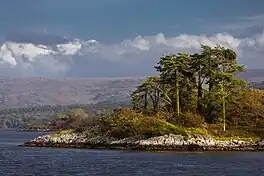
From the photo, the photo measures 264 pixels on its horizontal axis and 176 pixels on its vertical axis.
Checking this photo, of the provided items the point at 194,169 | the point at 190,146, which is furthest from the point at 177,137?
the point at 194,169

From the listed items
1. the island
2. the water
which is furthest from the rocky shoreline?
the water

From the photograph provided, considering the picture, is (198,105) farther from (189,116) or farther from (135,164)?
(135,164)

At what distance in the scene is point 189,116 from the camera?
351 feet

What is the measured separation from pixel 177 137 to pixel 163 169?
1204 inches

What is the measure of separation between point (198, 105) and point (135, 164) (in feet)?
140

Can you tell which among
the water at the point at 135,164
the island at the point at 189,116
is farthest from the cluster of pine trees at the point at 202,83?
the water at the point at 135,164

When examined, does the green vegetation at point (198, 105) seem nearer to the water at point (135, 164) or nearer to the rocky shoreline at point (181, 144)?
the rocky shoreline at point (181, 144)

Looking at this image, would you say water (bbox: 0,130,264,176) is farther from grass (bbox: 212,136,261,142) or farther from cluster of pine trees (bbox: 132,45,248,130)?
cluster of pine trees (bbox: 132,45,248,130)

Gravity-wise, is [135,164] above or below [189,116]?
below

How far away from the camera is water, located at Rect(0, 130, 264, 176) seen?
68.5 m

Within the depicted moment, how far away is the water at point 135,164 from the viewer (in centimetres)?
6850

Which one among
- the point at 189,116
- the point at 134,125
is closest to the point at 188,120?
the point at 189,116

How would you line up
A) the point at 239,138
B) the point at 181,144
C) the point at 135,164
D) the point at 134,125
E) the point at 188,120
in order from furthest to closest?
1. the point at 188,120
2. the point at 134,125
3. the point at 239,138
4. the point at 181,144
5. the point at 135,164

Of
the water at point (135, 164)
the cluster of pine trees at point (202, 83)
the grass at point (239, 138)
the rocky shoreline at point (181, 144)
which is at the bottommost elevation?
the water at point (135, 164)
